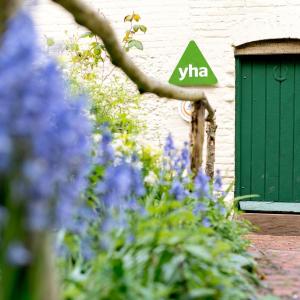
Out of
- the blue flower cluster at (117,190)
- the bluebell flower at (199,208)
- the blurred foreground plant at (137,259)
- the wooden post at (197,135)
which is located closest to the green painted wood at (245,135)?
the wooden post at (197,135)

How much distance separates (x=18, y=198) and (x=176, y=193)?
1.45m

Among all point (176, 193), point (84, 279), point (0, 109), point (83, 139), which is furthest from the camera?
point (176, 193)

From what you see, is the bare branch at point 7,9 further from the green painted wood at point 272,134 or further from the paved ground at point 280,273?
the green painted wood at point 272,134

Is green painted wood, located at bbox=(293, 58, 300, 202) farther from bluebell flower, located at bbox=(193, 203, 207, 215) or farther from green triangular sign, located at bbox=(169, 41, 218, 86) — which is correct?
bluebell flower, located at bbox=(193, 203, 207, 215)

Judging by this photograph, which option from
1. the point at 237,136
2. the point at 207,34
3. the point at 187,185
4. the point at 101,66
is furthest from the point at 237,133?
the point at 187,185

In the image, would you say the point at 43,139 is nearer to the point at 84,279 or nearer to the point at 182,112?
the point at 84,279

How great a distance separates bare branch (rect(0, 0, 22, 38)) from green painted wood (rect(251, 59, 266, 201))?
587 centimetres

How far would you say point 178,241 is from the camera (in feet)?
6.59

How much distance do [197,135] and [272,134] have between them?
11.5 ft

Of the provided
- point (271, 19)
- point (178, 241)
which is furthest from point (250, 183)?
point (178, 241)

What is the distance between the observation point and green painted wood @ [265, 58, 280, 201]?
285 inches

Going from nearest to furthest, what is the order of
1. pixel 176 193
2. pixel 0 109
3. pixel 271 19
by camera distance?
pixel 0 109
pixel 176 193
pixel 271 19

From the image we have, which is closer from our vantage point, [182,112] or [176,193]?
[176,193]

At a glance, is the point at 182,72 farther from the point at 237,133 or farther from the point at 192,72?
the point at 237,133
